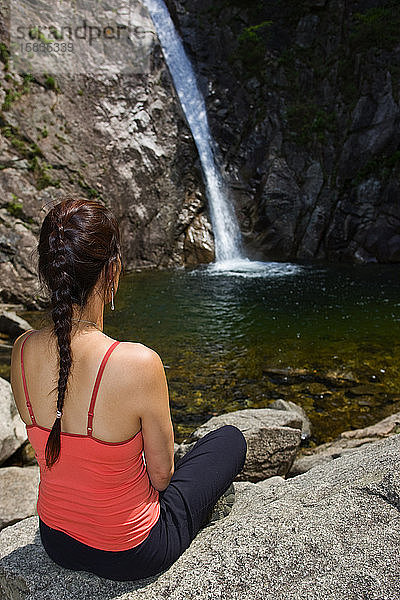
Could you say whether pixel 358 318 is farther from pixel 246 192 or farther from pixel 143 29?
pixel 143 29

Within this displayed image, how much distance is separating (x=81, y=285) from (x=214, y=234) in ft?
55.2

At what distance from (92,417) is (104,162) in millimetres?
15376

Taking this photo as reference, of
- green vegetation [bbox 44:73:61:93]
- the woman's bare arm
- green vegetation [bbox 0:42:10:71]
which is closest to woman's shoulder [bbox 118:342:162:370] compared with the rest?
the woman's bare arm

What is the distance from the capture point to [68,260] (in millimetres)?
1790

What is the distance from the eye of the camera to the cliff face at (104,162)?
12.5 metres

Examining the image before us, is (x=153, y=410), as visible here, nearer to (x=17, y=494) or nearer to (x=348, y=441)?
(x=17, y=494)

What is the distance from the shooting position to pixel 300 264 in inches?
704

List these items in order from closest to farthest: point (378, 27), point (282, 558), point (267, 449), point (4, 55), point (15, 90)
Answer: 1. point (282, 558)
2. point (267, 449)
3. point (15, 90)
4. point (4, 55)
5. point (378, 27)

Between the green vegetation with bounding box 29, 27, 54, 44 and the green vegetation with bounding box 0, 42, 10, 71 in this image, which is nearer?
the green vegetation with bounding box 0, 42, 10, 71

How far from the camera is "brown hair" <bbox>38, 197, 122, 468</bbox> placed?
1.79 meters

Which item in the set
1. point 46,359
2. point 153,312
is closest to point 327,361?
point 153,312

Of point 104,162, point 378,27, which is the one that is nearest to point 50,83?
point 104,162

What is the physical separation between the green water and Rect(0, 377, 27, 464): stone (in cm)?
188

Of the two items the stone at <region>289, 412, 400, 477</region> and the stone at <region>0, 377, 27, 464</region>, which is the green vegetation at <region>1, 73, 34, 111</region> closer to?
the stone at <region>0, 377, 27, 464</region>
